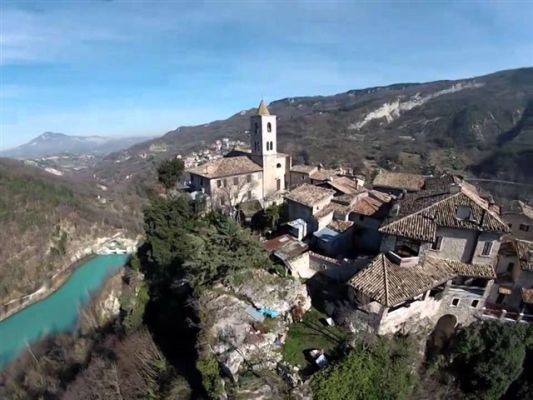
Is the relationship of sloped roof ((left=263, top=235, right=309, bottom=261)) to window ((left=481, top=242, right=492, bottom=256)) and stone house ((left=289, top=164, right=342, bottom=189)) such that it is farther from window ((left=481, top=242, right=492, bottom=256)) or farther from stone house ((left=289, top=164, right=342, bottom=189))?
stone house ((left=289, top=164, right=342, bottom=189))

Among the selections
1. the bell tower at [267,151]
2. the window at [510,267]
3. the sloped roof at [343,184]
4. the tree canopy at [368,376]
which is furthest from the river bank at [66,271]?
the window at [510,267]

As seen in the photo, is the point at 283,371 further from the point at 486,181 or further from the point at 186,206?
the point at 486,181

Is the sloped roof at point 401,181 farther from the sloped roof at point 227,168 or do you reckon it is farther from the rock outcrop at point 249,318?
the rock outcrop at point 249,318

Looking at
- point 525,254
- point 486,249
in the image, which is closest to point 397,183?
point 525,254

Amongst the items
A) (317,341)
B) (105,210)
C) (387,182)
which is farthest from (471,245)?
(105,210)

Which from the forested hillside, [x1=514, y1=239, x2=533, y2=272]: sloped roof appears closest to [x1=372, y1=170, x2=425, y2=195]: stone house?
[x1=514, y1=239, x2=533, y2=272]: sloped roof

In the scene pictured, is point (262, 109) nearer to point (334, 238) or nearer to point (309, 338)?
point (334, 238)

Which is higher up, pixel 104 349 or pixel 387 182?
pixel 387 182
